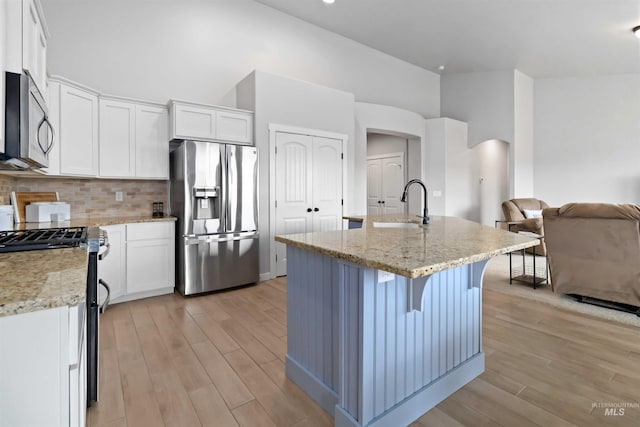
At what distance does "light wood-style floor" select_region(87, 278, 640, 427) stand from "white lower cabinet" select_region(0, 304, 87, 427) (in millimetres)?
1009

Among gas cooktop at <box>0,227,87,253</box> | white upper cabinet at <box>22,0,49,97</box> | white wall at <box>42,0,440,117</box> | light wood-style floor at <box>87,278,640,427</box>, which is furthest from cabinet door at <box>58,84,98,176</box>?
gas cooktop at <box>0,227,87,253</box>

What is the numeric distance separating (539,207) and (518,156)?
43.9 inches

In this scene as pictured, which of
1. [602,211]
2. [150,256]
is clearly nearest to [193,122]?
[150,256]

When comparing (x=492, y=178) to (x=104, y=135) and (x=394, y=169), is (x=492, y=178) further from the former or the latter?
(x=104, y=135)

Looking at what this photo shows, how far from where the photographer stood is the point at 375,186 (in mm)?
7488

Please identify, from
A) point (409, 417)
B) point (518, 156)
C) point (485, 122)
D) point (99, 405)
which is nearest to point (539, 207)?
point (518, 156)

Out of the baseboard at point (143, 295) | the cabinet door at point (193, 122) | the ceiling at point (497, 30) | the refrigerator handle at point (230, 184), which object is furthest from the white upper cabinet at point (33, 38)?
the ceiling at point (497, 30)

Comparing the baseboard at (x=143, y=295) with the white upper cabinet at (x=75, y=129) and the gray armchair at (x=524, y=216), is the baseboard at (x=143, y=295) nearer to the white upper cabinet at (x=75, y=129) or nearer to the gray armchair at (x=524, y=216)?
the white upper cabinet at (x=75, y=129)

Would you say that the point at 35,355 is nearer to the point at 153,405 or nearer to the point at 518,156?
the point at 153,405

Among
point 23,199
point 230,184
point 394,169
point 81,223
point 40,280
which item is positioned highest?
point 394,169

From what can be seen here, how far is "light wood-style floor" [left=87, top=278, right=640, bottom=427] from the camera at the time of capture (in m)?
1.72

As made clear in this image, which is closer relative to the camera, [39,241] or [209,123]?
[39,241]

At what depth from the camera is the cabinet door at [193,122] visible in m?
3.73

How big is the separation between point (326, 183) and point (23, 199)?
3381mm
